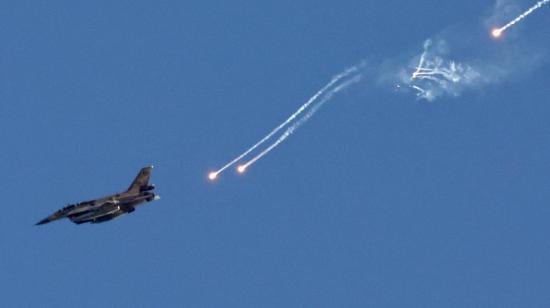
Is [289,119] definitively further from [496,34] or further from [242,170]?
[496,34]

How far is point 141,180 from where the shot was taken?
374 ft

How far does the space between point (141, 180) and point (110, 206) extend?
183 inches

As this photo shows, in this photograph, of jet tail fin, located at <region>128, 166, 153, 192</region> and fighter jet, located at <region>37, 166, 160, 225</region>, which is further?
jet tail fin, located at <region>128, 166, 153, 192</region>

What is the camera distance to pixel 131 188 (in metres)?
113

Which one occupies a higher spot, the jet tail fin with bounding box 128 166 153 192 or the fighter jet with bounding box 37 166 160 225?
the jet tail fin with bounding box 128 166 153 192

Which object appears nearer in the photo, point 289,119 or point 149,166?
point 289,119

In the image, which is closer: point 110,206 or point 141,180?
point 110,206

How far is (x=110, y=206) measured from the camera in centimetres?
11156

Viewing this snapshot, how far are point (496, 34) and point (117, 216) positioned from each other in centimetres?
4372

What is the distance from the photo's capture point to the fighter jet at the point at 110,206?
111625 millimetres

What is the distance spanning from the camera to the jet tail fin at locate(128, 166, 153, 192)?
371 ft

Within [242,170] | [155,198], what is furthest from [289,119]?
[155,198]

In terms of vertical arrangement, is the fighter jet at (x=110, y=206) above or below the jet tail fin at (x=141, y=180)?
below

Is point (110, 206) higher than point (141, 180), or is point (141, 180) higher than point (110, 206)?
point (141, 180)
